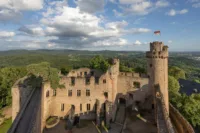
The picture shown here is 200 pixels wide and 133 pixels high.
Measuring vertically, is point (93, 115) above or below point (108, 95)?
below

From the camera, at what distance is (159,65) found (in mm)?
23266

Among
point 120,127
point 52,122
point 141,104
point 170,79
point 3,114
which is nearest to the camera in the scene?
point 120,127

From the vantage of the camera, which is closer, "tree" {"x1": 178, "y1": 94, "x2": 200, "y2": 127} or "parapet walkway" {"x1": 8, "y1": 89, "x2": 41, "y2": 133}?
"parapet walkway" {"x1": 8, "y1": 89, "x2": 41, "y2": 133}

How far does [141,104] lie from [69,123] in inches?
515

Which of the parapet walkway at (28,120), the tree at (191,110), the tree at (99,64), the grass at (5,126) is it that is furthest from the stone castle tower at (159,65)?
the grass at (5,126)

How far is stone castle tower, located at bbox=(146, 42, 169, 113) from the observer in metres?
23.1

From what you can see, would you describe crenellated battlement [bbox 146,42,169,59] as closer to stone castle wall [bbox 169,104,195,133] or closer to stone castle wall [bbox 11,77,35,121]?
stone castle wall [bbox 169,104,195,133]

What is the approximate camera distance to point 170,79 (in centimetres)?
3528

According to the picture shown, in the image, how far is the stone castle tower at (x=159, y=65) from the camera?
23.1m

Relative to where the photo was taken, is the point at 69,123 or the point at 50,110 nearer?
the point at 69,123

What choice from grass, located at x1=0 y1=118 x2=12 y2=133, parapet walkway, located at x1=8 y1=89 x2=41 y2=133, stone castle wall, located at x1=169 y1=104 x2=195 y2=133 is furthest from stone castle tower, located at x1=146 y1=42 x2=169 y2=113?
grass, located at x1=0 y1=118 x2=12 y2=133

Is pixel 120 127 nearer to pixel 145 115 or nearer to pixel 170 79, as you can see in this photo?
pixel 145 115

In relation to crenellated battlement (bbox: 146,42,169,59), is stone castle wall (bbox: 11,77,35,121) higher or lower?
lower

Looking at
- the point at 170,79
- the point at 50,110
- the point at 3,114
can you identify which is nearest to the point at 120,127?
the point at 50,110
